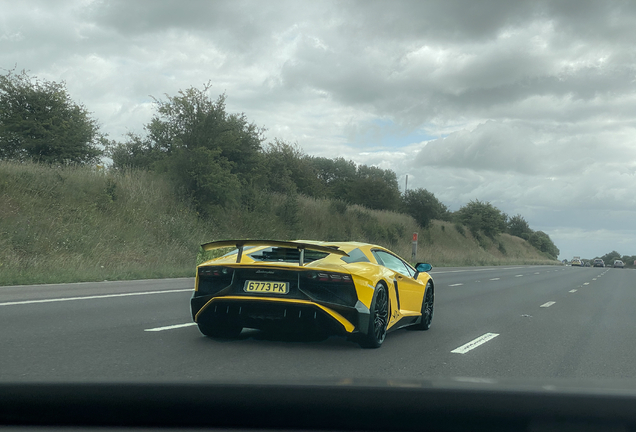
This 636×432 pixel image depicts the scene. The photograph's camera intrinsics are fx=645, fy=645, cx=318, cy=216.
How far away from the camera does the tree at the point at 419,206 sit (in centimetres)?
6419

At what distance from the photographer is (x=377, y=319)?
7.79 metres

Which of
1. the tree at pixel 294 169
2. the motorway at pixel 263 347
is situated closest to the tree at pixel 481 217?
the tree at pixel 294 169

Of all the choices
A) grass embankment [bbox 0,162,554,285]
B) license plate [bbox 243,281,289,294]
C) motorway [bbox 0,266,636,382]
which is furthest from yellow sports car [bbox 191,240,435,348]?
grass embankment [bbox 0,162,554,285]

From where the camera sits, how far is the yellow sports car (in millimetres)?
7164

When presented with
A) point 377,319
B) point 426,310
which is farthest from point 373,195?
point 377,319

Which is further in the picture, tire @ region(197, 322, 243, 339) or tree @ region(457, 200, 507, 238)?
tree @ region(457, 200, 507, 238)

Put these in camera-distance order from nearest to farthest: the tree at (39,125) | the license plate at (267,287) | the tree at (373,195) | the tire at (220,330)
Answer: the license plate at (267,287), the tire at (220,330), the tree at (39,125), the tree at (373,195)

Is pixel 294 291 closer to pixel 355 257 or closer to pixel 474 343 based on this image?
pixel 355 257

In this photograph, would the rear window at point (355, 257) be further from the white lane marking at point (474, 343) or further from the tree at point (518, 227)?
the tree at point (518, 227)

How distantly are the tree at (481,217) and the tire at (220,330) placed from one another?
8070 centimetres

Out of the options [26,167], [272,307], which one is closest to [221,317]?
[272,307]

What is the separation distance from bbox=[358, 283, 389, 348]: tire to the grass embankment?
10.0 m

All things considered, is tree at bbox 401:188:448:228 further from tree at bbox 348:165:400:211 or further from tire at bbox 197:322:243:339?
tire at bbox 197:322:243:339

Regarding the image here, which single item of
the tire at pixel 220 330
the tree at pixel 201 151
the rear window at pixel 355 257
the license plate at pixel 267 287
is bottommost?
the tire at pixel 220 330
